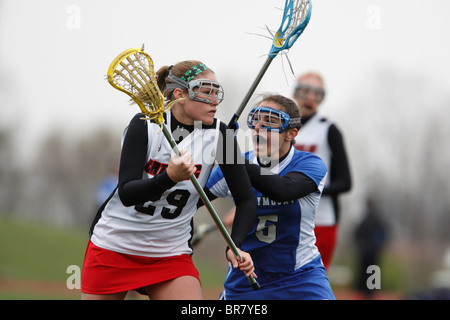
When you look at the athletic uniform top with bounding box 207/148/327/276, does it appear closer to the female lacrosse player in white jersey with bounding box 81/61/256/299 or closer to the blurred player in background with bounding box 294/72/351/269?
the female lacrosse player in white jersey with bounding box 81/61/256/299

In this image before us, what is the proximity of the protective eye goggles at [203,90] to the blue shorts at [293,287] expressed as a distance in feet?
3.88

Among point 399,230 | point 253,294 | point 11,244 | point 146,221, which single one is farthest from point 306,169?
point 399,230

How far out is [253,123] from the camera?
12.9 feet

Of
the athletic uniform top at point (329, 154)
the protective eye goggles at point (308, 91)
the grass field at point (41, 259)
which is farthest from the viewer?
the grass field at point (41, 259)

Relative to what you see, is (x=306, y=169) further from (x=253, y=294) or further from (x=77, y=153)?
(x=77, y=153)

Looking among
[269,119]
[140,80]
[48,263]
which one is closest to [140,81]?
[140,80]

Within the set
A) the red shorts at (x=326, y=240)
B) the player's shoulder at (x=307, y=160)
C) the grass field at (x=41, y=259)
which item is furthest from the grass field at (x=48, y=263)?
the player's shoulder at (x=307, y=160)

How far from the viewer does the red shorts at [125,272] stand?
11.6 ft

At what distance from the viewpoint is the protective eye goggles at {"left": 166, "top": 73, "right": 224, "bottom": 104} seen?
352 cm

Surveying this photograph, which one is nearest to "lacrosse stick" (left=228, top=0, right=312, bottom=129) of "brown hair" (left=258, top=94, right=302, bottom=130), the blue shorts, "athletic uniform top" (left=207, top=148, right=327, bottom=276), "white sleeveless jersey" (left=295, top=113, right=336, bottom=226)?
"brown hair" (left=258, top=94, right=302, bottom=130)

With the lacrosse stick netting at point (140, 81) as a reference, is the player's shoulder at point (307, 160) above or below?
below

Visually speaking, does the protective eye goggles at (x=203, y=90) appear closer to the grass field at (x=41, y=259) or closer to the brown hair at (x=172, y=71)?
the brown hair at (x=172, y=71)

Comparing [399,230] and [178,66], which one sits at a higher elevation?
[178,66]

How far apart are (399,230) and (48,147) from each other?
81.7ft
